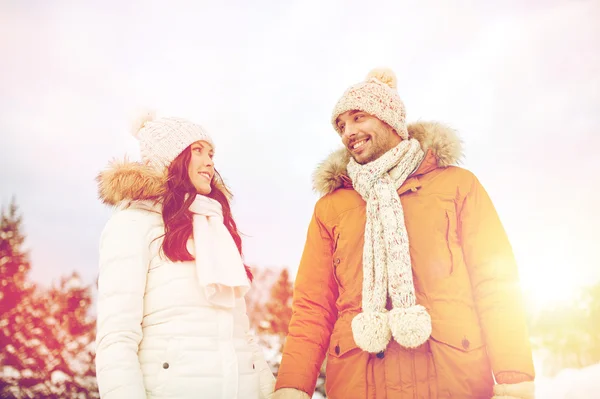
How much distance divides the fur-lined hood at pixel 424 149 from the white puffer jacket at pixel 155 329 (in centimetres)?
96

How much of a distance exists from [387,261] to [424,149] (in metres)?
0.68

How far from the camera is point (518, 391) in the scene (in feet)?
6.39

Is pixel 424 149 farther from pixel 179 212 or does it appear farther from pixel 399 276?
pixel 179 212

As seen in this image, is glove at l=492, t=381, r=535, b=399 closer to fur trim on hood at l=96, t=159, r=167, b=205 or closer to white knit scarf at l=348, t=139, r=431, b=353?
white knit scarf at l=348, t=139, r=431, b=353

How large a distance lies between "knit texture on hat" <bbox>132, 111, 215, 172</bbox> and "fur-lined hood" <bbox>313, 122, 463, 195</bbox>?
74 centimetres

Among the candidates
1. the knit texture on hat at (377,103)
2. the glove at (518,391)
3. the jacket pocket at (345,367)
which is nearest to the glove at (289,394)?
the jacket pocket at (345,367)

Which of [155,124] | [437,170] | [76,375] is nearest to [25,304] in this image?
[76,375]

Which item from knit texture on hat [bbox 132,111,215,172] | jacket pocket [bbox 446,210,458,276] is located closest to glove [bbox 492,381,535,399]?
jacket pocket [bbox 446,210,458,276]

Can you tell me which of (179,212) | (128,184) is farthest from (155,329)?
(128,184)

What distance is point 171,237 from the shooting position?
6.63 feet

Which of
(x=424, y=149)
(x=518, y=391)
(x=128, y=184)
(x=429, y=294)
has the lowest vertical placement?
(x=518, y=391)

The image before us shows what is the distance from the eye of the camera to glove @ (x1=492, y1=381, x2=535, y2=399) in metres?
1.95

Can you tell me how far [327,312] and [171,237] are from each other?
3.15 ft

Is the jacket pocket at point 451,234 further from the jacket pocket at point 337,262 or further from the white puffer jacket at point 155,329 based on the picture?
the white puffer jacket at point 155,329
